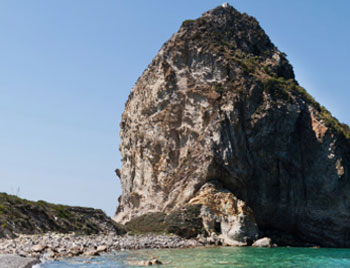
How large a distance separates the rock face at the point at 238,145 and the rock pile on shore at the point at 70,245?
957 cm

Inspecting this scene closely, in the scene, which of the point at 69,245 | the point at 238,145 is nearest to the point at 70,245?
the point at 69,245

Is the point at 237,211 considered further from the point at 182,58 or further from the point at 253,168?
the point at 182,58

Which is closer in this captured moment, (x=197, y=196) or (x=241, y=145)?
(x=197, y=196)

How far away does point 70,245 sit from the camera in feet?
88.8

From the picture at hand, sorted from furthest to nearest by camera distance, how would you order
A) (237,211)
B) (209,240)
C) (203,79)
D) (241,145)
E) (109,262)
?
(203,79), (241,145), (237,211), (209,240), (109,262)

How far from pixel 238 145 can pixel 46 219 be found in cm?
2384

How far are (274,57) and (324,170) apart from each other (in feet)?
71.9

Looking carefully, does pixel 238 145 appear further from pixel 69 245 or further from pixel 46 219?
pixel 69 245

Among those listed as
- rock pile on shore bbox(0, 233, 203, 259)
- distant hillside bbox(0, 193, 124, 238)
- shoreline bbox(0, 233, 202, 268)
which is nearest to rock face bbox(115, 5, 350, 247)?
shoreline bbox(0, 233, 202, 268)

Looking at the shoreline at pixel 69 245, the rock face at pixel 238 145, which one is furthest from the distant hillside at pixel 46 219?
the rock face at pixel 238 145

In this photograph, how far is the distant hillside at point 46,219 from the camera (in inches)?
1241

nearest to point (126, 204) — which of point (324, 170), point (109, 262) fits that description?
point (324, 170)

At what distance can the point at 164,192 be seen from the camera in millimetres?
51250

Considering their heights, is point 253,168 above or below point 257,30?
below
